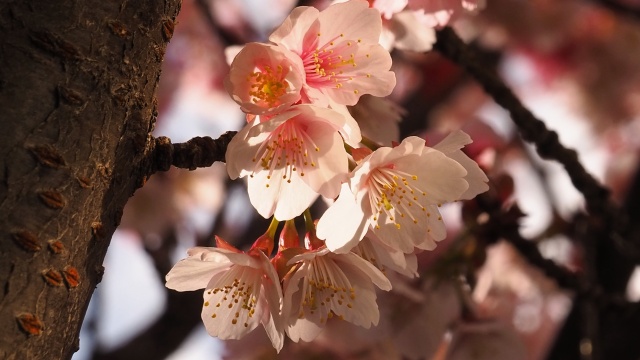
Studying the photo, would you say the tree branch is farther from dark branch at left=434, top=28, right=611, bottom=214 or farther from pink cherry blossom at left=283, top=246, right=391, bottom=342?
pink cherry blossom at left=283, top=246, right=391, bottom=342

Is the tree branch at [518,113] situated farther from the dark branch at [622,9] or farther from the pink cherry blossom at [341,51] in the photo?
the dark branch at [622,9]

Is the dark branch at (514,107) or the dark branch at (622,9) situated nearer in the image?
the dark branch at (514,107)

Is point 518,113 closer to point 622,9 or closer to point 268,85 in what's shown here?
point 268,85

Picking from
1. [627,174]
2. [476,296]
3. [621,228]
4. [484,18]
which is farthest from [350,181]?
[627,174]

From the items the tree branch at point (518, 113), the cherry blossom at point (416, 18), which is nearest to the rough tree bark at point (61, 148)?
the cherry blossom at point (416, 18)

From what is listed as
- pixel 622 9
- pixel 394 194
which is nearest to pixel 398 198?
pixel 394 194

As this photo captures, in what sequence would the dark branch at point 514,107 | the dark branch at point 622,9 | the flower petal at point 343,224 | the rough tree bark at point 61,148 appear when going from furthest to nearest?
the dark branch at point 622,9
the dark branch at point 514,107
the flower petal at point 343,224
the rough tree bark at point 61,148

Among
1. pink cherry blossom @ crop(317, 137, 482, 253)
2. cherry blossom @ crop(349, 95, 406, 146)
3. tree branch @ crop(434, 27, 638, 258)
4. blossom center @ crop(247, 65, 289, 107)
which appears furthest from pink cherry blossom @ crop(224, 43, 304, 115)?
tree branch @ crop(434, 27, 638, 258)

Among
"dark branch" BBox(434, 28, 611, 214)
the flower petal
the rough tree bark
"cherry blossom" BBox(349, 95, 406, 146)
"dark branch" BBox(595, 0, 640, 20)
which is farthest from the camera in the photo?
"dark branch" BBox(595, 0, 640, 20)
